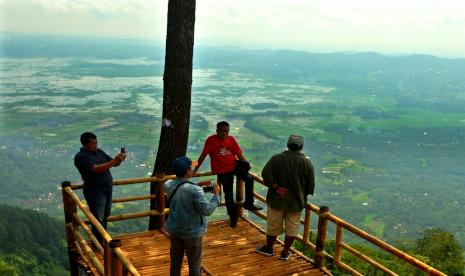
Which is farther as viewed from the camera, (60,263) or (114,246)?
(60,263)

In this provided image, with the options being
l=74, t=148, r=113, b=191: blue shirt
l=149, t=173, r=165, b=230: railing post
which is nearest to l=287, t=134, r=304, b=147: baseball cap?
l=149, t=173, r=165, b=230: railing post

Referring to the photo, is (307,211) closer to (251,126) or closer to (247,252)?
(247,252)

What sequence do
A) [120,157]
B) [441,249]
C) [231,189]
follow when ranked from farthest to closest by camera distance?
[441,249]
[231,189]
[120,157]

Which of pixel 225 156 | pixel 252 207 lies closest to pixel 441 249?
pixel 252 207

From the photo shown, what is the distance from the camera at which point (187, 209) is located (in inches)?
189

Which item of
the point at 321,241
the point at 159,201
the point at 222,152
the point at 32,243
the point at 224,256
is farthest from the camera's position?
the point at 32,243

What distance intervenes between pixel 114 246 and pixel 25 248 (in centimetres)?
5668

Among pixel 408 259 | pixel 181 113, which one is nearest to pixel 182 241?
pixel 408 259

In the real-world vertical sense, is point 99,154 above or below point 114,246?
above

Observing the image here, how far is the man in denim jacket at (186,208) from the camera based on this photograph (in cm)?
471

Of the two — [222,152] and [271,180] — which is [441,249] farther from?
[271,180]

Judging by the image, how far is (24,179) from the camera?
130500 mm

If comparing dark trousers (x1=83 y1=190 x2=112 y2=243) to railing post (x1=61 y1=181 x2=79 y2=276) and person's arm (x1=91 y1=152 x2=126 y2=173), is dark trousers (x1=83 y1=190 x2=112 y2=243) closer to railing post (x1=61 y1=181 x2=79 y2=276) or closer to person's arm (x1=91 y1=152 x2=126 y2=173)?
railing post (x1=61 y1=181 x2=79 y2=276)

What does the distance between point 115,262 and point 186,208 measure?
3.08 ft
